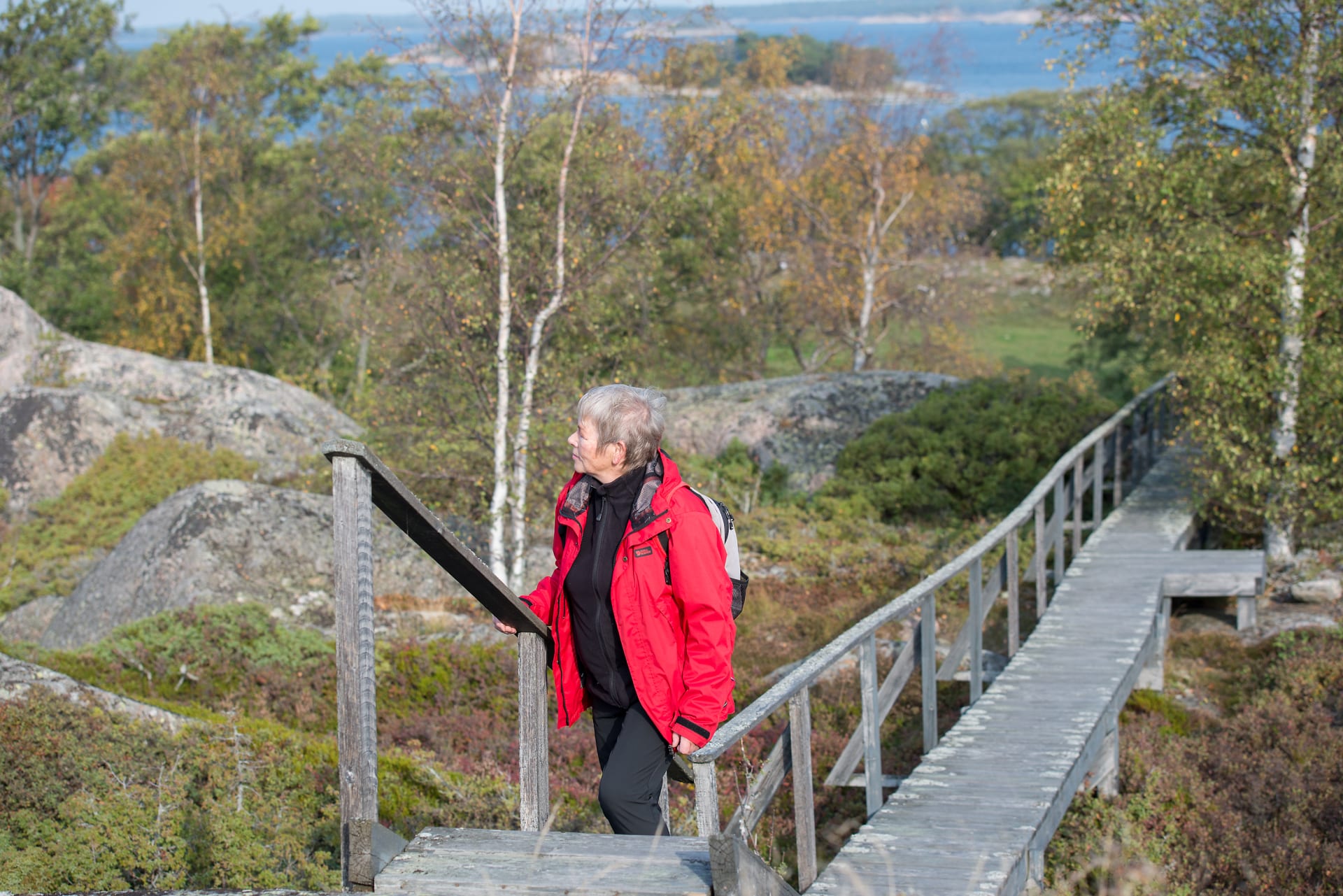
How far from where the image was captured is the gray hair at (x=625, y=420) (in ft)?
12.8

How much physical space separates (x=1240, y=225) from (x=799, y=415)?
23.8ft

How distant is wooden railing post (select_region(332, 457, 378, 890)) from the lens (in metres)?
3.44

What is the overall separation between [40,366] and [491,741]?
1458cm

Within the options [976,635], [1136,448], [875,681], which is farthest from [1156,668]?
[1136,448]

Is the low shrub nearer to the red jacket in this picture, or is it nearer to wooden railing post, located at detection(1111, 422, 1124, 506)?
wooden railing post, located at detection(1111, 422, 1124, 506)

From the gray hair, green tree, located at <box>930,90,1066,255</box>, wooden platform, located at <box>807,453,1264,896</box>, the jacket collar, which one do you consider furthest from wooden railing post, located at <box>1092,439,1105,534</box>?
green tree, located at <box>930,90,1066,255</box>

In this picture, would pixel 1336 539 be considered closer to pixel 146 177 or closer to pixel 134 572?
pixel 134 572

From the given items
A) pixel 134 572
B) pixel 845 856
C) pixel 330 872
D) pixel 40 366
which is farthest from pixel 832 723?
pixel 40 366

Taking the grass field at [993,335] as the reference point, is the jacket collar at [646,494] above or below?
above

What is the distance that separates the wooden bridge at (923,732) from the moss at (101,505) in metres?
10.4

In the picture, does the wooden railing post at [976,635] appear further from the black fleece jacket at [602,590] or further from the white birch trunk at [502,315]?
the white birch trunk at [502,315]

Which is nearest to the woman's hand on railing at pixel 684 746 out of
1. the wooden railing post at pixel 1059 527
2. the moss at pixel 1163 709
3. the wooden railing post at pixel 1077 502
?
the moss at pixel 1163 709

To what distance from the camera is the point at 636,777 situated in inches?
157

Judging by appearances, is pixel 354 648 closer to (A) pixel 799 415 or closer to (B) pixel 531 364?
(B) pixel 531 364
